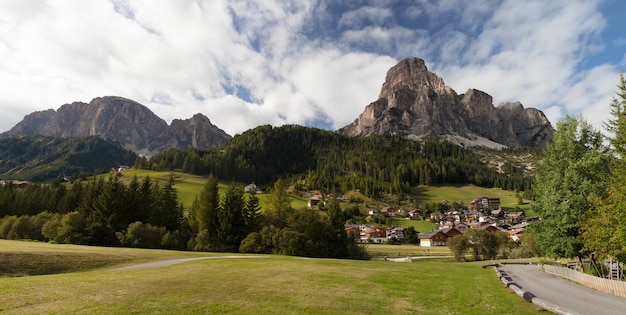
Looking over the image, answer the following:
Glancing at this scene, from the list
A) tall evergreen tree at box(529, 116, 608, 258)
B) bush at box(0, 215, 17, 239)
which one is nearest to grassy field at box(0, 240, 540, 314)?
tall evergreen tree at box(529, 116, 608, 258)

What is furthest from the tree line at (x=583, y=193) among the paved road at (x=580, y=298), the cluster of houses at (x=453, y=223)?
the cluster of houses at (x=453, y=223)

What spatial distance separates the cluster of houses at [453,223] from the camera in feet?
409

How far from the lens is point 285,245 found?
57.6 m

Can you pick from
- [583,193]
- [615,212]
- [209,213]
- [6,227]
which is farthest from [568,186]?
[6,227]

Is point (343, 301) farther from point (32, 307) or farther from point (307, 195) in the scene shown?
point (307, 195)

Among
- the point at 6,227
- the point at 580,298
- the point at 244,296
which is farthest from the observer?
the point at 6,227

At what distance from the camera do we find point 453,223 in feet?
505

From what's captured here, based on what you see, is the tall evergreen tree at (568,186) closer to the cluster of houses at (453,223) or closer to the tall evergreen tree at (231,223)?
the tall evergreen tree at (231,223)

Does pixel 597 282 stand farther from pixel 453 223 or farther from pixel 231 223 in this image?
pixel 453 223

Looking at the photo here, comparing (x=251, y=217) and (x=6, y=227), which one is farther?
(x=251, y=217)

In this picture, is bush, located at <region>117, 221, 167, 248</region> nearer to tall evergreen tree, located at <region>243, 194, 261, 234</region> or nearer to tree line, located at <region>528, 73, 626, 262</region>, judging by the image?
tall evergreen tree, located at <region>243, 194, 261, 234</region>

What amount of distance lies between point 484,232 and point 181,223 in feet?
231

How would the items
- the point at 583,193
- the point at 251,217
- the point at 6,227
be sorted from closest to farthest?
the point at 583,193 → the point at 6,227 → the point at 251,217

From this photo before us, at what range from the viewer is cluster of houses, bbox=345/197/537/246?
12462 centimetres
